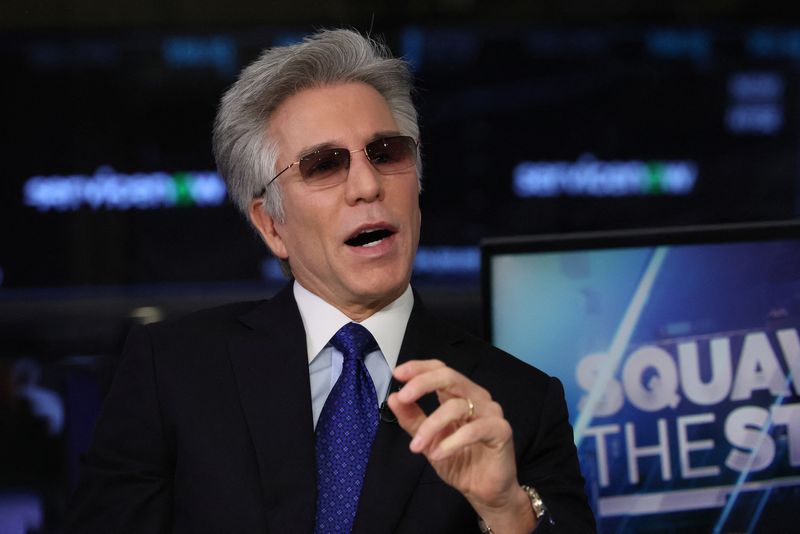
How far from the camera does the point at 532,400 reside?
5.87 feet

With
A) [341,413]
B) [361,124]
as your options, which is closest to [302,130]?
[361,124]

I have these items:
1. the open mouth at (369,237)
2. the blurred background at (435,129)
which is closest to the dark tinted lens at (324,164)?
the open mouth at (369,237)

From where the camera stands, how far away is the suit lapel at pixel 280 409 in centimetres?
168

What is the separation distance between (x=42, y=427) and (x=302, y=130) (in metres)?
0.99

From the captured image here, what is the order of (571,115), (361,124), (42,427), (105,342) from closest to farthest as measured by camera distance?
(361,124) → (42,427) → (105,342) → (571,115)

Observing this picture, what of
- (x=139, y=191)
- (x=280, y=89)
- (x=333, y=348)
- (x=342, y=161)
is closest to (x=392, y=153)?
(x=342, y=161)

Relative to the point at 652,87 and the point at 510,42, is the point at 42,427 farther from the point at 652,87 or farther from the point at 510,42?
the point at 652,87

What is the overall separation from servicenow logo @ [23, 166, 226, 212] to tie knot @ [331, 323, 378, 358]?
2.44 m

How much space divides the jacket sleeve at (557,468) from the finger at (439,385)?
29 centimetres

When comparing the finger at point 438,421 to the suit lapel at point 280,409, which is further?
the suit lapel at point 280,409

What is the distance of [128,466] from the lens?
5.63ft

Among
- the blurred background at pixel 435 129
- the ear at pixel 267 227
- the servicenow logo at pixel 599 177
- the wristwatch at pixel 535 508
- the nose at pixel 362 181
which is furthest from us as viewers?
the servicenow logo at pixel 599 177

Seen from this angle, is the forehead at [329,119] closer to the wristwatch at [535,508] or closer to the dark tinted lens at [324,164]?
the dark tinted lens at [324,164]

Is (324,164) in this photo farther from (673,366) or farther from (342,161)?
(673,366)
